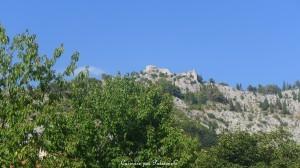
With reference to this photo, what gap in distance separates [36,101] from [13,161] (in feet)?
12.2

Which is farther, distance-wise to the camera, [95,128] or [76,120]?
[95,128]

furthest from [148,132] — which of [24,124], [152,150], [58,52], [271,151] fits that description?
[271,151]

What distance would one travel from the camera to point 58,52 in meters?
26.8

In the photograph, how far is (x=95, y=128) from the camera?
37.9 meters

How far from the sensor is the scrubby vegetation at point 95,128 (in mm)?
23891

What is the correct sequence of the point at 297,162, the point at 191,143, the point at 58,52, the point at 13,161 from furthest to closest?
the point at 297,162 → the point at 191,143 → the point at 58,52 → the point at 13,161

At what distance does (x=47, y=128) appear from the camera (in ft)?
79.7

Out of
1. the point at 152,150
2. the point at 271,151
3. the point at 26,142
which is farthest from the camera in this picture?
the point at 271,151

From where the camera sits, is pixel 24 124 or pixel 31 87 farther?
pixel 31 87

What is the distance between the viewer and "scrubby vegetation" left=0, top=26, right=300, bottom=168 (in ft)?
78.4

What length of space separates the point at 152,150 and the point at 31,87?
18079 mm

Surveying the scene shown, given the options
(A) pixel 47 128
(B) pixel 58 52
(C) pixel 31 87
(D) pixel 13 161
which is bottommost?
(D) pixel 13 161

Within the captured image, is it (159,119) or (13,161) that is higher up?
(159,119)

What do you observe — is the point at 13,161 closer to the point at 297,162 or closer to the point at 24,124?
the point at 24,124
